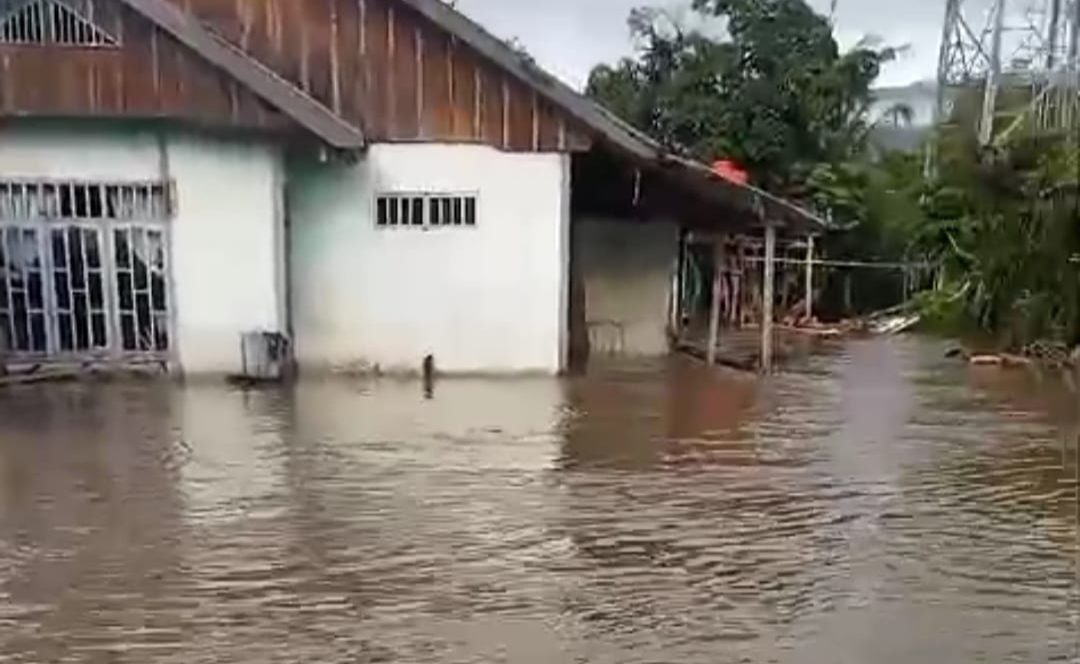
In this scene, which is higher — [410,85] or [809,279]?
[410,85]

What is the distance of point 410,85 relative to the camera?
18.2 meters

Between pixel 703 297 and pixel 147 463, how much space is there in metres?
20.0

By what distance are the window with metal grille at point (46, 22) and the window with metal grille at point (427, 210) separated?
3.72m

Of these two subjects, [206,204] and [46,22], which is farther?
[206,204]

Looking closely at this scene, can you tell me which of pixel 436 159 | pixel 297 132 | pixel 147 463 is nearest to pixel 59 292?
pixel 297 132

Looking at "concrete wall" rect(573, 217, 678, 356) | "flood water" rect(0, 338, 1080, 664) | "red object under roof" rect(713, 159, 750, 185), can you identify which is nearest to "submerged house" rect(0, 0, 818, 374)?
"red object under roof" rect(713, 159, 750, 185)

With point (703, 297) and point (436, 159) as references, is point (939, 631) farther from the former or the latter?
point (703, 297)

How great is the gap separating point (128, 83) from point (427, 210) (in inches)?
151

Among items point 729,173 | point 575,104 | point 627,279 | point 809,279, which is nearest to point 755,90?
point 809,279

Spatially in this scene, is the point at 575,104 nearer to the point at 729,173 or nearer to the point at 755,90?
the point at 729,173

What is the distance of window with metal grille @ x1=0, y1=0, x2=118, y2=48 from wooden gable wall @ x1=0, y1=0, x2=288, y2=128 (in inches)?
3.0

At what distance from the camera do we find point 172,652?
21.6ft

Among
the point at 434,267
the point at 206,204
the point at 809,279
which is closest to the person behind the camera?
the point at 206,204

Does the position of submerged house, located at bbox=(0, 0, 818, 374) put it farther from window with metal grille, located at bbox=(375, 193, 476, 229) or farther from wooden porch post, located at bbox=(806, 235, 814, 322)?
wooden porch post, located at bbox=(806, 235, 814, 322)
